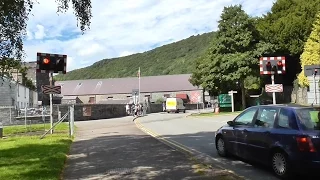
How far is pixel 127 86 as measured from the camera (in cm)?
10294

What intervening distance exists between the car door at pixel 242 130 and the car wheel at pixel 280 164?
47.9 inches

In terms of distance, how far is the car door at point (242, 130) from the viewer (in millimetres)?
9930

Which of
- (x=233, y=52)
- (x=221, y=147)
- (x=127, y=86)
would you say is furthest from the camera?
(x=127, y=86)

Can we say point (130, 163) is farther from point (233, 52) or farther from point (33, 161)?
point (233, 52)

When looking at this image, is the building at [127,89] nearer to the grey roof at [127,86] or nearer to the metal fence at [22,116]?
the grey roof at [127,86]

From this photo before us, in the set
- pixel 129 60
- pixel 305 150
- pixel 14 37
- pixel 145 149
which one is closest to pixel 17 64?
pixel 14 37

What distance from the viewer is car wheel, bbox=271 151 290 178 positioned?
813 centimetres

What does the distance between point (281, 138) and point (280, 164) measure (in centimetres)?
56

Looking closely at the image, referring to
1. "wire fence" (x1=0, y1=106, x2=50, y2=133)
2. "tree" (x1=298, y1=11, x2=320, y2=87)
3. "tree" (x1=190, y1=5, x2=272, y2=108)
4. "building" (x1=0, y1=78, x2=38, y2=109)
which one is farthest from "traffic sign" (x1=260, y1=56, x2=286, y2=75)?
"building" (x1=0, y1=78, x2=38, y2=109)

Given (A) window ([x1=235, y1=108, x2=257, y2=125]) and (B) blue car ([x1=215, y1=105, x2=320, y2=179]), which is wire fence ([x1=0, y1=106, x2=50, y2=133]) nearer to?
(A) window ([x1=235, y1=108, x2=257, y2=125])

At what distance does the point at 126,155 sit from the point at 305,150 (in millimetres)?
5903

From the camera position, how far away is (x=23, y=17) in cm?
1023

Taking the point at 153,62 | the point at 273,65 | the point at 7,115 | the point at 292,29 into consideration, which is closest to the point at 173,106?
the point at 292,29

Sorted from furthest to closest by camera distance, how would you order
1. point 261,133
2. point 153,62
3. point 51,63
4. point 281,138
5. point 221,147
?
point 153,62 < point 51,63 < point 221,147 < point 261,133 < point 281,138
